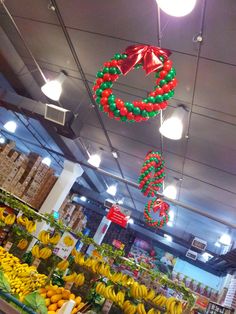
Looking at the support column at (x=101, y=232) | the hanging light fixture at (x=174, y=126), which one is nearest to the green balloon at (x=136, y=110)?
the hanging light fixture at (x=174, y=126)

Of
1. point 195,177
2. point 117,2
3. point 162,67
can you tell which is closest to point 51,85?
point 117,2

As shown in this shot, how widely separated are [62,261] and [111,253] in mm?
800

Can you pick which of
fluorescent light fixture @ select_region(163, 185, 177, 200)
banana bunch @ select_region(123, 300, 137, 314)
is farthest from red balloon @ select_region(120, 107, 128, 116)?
fluorescent light fixture @ select_region(163, 185, 177, 200)

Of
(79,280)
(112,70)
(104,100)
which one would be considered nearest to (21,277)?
(79,280)

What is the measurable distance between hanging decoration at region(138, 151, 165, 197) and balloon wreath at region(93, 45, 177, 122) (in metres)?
2.73

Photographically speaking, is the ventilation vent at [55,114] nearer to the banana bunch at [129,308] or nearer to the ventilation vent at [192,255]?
the banana bunch at [129,308]

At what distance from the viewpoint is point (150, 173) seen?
630cm

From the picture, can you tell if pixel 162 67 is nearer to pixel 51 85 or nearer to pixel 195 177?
pixel 51 85

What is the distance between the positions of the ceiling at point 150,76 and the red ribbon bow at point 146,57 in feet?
2.10

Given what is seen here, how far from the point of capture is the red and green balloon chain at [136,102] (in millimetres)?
3295

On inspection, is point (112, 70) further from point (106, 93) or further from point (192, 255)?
point (192, 255)

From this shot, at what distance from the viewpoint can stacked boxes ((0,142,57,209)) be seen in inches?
295

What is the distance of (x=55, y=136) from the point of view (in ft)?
31.0

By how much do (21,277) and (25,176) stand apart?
14.9 feet
